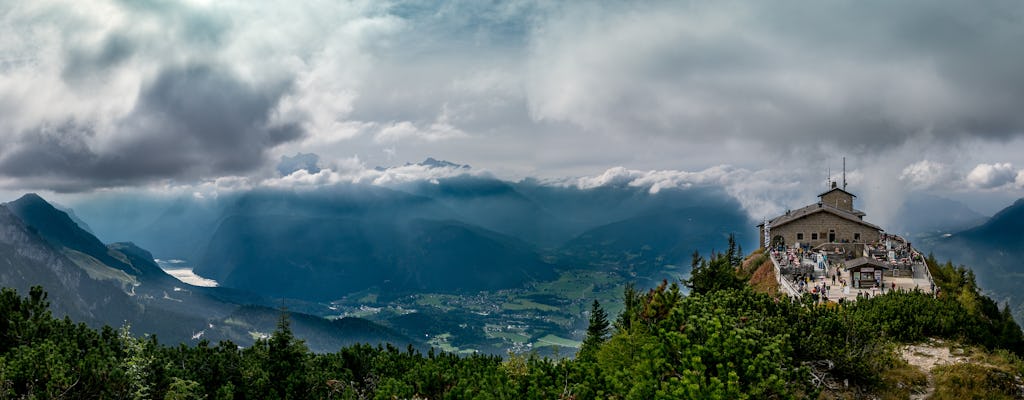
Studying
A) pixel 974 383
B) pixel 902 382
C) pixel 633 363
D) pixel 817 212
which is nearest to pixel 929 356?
pixel 974 383

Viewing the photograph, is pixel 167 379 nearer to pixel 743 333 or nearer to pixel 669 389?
pixel 669 389

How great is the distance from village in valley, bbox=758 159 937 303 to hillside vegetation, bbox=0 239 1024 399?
17.1 meters

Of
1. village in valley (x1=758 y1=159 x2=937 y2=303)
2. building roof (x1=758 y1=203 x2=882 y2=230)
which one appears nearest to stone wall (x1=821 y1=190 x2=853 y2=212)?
village in valley (x1=758 y1=159 x2=937 y2=303)

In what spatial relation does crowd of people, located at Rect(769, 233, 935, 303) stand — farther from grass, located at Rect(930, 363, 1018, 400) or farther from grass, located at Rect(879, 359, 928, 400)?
grass, located at Rect(930, 363, 1018, 400)

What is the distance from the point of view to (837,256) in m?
65.8

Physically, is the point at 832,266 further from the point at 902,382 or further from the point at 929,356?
the point at 902,382

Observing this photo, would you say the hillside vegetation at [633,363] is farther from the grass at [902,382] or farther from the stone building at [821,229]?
the stone building at [821,229]

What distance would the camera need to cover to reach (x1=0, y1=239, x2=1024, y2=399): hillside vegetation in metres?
12.8

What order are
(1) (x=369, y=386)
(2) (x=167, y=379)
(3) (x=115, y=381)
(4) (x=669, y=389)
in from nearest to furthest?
(4) (x=669, y=389) < (3) (x=115, y=381) < (2) (x=167, y=379) < (1) (x=369, y=386)

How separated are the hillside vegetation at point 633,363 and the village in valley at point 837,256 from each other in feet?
56.2

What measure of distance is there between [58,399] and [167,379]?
3432 millimetres

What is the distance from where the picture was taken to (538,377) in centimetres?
1451

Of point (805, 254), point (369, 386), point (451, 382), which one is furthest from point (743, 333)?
point (805, 254)

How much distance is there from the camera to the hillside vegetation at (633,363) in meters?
12.8
